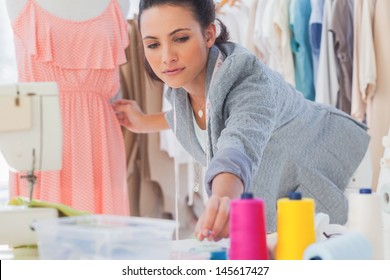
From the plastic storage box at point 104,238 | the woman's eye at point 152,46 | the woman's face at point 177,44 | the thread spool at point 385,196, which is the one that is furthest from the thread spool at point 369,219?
the woman's eye at point 152,46

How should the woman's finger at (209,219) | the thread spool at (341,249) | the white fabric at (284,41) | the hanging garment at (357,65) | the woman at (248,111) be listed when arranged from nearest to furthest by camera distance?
the thread spool at (341,249), the woman's finger at (209,219), the woman at (248,111), the hanging garment at (357,65), the white fabric at (284,41)

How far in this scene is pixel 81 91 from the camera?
258cm

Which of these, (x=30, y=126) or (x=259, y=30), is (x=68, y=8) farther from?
(x=259, y=30)

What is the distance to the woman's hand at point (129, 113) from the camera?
2.69 meters

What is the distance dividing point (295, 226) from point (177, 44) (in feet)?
2.96

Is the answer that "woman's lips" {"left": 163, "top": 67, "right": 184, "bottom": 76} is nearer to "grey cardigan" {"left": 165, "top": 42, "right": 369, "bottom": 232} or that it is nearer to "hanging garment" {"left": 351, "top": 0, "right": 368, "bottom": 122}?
"grey cardigan" {"left": 165, "top": 42, "right": 369, "bottom": 232}

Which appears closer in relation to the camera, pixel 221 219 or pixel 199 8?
pixel 221 219

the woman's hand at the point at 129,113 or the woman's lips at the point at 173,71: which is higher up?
the woman's lips at the point at 173,71

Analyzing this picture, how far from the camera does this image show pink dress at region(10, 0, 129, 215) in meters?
2.49

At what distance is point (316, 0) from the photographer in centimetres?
335

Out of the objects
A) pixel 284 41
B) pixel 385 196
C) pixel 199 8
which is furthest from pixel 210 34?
pixel 284 41

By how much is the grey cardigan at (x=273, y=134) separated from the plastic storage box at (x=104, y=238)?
0.33m

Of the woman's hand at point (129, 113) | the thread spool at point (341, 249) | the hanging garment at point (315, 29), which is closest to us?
the thread spool at point (341, 249)

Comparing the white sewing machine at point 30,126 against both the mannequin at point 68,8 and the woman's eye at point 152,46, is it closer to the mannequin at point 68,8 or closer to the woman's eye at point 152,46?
the woman's eye at point 152,46
